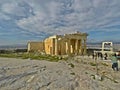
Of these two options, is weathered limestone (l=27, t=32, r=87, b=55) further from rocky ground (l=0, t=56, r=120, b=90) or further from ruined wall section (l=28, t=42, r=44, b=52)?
rocky ground (l=0, t=56, r=120, b=90)

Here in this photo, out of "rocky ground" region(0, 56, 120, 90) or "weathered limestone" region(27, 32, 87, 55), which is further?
"weathered limestone" region(27, 32, 87, 55)

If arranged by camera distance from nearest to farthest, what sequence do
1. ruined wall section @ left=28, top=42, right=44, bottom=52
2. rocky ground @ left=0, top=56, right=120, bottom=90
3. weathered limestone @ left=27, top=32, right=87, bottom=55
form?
rocky ground @ left=0, top=56, right=120, bottom=90 → weathered limestone @ left=27, top=32, right=87, bottom=55 → ruined wall section @ left=28, top=42, right=44, bottom=52

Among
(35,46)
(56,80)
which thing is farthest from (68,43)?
(56,80)

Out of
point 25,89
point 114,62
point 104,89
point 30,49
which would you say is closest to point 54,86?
point 25,89

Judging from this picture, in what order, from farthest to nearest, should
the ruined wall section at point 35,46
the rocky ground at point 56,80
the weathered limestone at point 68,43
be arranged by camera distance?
the ruined wall section at point 35,46 < the weathered limestone at point 68,43 < the rocky ground at point 56,80

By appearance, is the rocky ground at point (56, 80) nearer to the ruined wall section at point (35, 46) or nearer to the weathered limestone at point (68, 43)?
the weathered limestone at point (68, 43)

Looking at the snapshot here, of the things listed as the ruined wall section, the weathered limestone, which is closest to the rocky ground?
the weathered limestone

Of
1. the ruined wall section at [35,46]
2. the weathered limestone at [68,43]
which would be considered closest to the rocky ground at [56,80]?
the weathered limestone at [68,43]

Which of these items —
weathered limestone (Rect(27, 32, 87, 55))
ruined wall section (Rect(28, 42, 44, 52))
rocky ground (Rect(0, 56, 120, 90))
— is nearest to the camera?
rocky ground (Rect(0, 56, 120, 90))

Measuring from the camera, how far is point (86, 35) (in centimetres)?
4462

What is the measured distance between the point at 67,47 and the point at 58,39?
299 centimetres

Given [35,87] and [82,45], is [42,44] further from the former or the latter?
[35,87]

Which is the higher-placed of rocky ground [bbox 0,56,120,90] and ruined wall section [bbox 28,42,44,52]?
ruined wall section [bbox 28,42,44,52]

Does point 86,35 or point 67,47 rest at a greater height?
point 86,35
